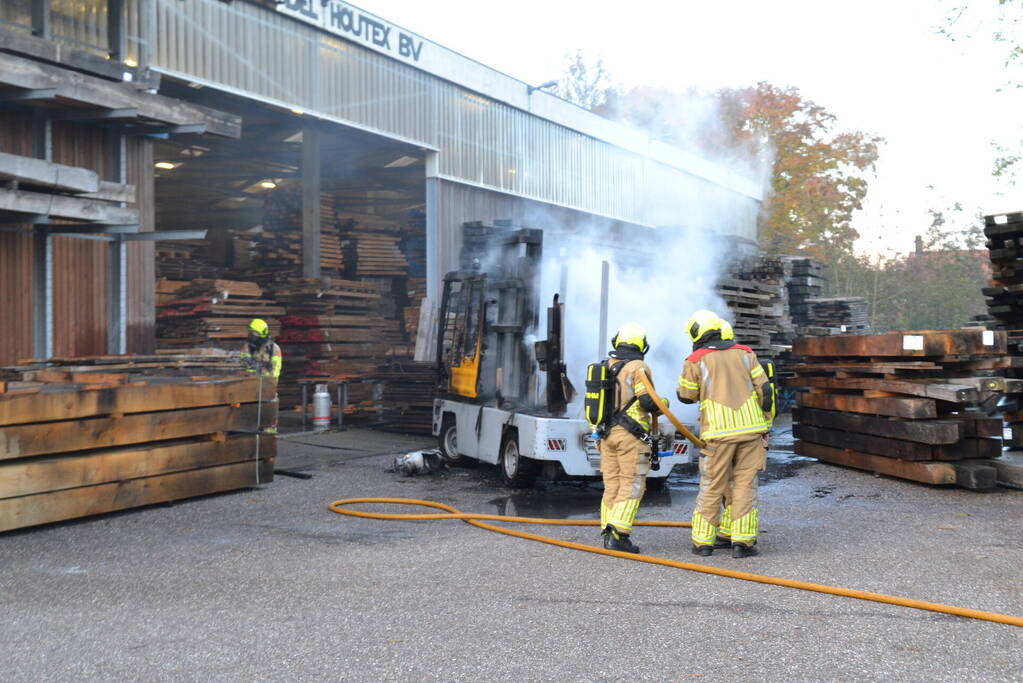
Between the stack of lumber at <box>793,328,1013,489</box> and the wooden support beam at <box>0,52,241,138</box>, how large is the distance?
27.8 ft

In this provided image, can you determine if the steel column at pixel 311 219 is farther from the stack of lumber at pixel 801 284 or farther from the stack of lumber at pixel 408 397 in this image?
the stack of lumber at pixel 801 284

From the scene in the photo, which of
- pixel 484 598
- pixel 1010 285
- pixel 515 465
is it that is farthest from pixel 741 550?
pixel 1010 285

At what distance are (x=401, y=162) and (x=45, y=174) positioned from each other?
11.6 meters

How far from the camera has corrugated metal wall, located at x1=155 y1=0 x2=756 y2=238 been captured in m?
14.5

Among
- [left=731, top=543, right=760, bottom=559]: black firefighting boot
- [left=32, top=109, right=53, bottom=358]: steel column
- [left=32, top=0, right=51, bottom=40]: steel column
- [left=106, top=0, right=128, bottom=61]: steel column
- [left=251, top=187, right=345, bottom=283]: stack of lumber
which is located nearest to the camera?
[left=731, top=543, right=760, bottom=559]: black firefighting boot

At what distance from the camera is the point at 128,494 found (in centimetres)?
883

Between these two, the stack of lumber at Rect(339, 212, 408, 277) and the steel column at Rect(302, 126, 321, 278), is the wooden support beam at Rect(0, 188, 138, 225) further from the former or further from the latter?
the stack of lumber at Rect(339, 212, 408, 277)

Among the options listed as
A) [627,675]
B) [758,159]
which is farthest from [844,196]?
[627,675]

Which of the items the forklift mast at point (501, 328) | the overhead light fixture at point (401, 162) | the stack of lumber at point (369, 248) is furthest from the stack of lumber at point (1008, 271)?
the overhead light fixture at point (401, 162)

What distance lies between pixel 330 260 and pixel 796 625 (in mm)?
15432

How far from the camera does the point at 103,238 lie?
1259 centimetres

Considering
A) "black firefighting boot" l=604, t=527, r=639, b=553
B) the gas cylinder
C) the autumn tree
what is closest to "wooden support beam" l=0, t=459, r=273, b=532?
"black firefighting boot" l=604, t=527, r=639, b=553

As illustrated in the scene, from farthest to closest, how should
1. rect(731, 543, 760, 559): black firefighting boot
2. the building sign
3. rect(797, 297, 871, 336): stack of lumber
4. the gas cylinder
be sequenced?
rect(797, 297, 871, 336): stack of lumber
the building sign
the gas cylinder
rect(731, 543, 760, 559): black firefighting boot

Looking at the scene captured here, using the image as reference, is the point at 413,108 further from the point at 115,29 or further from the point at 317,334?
the point at 115,29
